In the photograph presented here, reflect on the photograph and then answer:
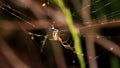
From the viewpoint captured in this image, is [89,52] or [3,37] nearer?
[89,52]

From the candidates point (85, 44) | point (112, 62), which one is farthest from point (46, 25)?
point (112, 62)

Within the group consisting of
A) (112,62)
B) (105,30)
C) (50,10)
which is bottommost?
(112,62)

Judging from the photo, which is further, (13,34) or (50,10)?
(13,34)

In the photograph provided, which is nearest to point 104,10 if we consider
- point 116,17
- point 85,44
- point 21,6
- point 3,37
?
point 116,17

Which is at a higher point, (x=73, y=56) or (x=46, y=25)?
(x=46, y=25)

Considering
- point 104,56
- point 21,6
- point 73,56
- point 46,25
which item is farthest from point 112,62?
point 21,6

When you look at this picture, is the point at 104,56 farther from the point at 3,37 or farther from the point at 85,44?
the point at 3,37

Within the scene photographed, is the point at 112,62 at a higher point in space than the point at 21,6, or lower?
lower

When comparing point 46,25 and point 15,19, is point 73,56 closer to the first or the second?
point 46,25
